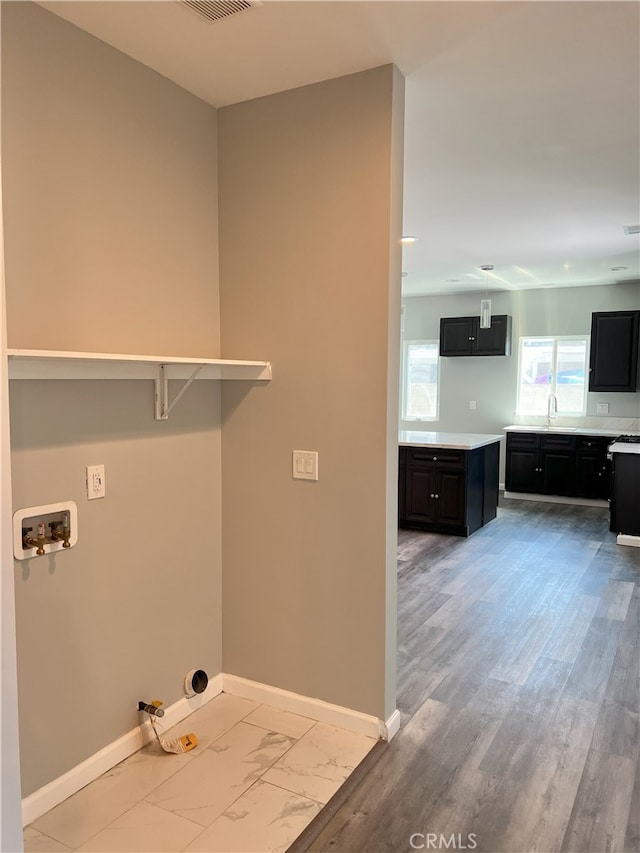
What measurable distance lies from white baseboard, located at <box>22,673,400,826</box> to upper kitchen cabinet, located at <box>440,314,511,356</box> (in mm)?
5969

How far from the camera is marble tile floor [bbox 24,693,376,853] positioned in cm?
196

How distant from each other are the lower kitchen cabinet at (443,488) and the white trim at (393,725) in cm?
319

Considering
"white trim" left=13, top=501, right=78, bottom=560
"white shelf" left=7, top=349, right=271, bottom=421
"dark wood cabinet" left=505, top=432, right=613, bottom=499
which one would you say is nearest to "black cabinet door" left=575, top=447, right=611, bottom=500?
"dark wood cabinet" left=505, top=432, right=613, bottom=499

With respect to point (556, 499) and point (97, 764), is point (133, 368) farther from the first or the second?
point (556, 499)

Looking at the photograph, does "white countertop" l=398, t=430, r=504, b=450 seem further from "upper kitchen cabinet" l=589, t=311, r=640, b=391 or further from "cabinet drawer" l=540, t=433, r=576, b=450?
"upper kitchen cabinet" l=589, t=311, r=640, b=391

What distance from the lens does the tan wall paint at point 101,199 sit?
1919 millimetres

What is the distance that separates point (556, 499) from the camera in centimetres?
745

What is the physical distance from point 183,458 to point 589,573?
11.7 ft

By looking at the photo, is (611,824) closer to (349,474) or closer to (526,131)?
(349,474)

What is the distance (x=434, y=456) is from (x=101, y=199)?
4.07 metres

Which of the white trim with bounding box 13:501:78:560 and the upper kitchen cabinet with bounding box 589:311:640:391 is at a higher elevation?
the upper kitchen cabinet with bounding box 589:311:640:391

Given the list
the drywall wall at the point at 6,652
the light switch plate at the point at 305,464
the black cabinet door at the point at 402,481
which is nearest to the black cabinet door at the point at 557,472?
the black cabinet door at the point at 402,481

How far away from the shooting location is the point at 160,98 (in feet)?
7.91

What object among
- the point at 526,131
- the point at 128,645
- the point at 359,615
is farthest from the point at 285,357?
the point at 526,131
